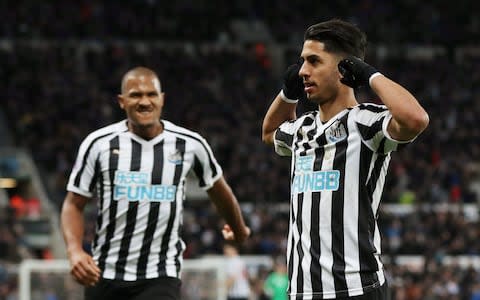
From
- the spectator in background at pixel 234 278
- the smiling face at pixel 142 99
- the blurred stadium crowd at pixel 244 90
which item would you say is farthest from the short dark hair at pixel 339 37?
the blurred stadium crowd at pixel 244 90

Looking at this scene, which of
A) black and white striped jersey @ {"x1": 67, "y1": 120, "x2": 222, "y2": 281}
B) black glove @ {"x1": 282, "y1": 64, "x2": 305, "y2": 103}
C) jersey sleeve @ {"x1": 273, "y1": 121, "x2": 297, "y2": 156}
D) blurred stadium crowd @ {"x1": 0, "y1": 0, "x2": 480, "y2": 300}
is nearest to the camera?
jersey sleeve @ {"x1": 273, "y1": 121, "x2": 297, "y2": 156}

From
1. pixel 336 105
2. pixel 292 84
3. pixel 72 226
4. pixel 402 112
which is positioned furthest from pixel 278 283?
pixel 402 112

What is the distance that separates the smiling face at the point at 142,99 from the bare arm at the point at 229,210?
1.73 ft

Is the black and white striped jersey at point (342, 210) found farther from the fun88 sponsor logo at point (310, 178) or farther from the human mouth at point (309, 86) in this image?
the human mouth at point (309, 86)

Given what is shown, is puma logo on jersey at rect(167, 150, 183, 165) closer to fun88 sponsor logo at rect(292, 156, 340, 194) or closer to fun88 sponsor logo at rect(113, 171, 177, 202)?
fun88 sponsor logo at rect(113, 171, 177, 202)

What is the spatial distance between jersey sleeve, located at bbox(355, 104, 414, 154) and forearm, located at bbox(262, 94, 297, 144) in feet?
2.34

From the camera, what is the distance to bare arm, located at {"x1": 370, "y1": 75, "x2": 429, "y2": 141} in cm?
423

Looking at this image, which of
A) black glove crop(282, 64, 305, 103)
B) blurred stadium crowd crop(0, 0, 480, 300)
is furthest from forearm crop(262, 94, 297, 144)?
blurred stadium crowd crop(0, 0, 480, 300)

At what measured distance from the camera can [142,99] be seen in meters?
6.18

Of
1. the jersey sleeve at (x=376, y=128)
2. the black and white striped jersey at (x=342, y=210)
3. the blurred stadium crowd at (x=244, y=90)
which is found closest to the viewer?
the jersey sleeve at (x=376, y=128)

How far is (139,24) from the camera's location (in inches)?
1041

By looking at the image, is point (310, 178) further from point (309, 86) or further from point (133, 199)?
point (133, 199)

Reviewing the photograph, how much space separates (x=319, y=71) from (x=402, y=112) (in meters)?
0.48

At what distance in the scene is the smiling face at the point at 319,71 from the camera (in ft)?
15.0
